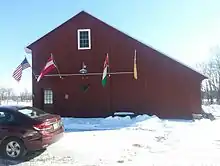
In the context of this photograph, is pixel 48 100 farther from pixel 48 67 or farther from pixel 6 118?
pixel 6 118

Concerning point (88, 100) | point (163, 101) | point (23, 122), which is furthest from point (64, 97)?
point (23, 122)

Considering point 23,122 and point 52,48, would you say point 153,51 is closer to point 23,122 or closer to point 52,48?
point 52,48

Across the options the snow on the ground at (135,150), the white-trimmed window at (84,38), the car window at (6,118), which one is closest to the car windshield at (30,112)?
the car window at (6,118)

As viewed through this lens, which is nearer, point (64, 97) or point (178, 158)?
point (178, 158)

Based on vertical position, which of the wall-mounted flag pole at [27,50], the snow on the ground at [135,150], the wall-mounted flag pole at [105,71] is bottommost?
the snow on the ground at [135,150]

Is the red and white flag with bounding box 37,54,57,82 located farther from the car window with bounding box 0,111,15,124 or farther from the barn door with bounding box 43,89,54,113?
the car window with bounding box 0,111,15,124

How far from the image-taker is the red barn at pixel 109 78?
21.3 metres

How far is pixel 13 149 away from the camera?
884 cm

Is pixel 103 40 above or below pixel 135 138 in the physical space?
above

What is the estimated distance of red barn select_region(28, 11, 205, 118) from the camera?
21281 millimetres

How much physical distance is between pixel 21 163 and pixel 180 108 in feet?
47.9

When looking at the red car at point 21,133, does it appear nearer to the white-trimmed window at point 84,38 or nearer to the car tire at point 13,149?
the car tire at point 13,149

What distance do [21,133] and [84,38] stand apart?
1469cm

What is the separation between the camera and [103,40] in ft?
73.2
